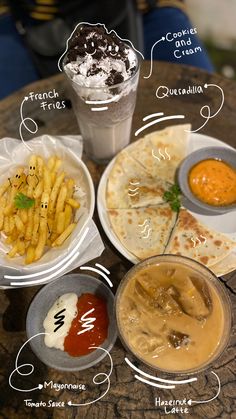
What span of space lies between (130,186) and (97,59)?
0.74m

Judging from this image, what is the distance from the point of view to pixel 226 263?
1948 millimetres

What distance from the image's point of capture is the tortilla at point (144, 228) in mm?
2004

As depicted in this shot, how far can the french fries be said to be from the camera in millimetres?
1838

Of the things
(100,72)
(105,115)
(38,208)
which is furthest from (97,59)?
(38,208)

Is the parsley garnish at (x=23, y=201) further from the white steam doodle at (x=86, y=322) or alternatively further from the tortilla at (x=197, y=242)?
the tortilla at (x=197, y=242)

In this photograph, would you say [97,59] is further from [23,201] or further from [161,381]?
[161,381]

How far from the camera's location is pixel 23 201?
1.83 m

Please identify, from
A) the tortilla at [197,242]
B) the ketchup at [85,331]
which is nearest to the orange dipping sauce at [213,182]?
the tortilla at [197,242]

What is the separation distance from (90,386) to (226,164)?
1.33 metres

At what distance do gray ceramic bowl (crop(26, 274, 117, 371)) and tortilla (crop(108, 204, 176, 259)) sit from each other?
0.90ft

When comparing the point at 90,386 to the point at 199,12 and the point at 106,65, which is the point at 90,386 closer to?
the point at 106,65

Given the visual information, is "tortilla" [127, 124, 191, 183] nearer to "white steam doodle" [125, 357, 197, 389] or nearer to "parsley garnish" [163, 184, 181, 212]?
"parsley garnish" [163, 184, 181, 212]

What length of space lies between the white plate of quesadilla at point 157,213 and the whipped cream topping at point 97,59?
1.88 feet

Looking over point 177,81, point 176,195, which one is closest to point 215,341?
point 176,195
